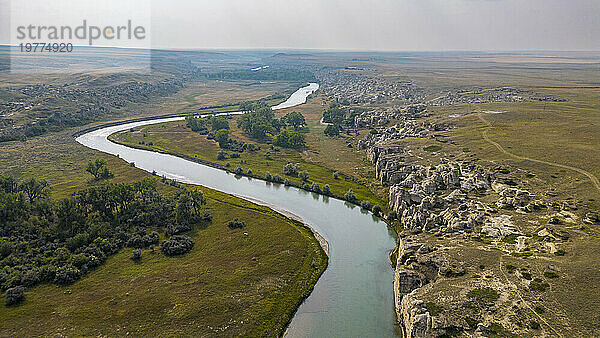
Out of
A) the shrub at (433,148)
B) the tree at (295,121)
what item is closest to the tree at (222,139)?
the tree at (295,121)

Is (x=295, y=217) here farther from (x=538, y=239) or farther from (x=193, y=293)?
(x=538, y=239)

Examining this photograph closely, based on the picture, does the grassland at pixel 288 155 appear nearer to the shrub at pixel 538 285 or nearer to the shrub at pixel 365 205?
the shrub at pixel 365 205

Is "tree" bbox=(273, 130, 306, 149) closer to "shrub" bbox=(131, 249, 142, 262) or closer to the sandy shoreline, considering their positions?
the sandy shoreline

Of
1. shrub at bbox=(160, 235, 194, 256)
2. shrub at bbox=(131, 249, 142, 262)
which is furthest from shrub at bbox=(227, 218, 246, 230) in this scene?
shrub at bbox=(131, 249, 142, 262)

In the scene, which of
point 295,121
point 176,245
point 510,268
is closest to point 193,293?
point 176,245

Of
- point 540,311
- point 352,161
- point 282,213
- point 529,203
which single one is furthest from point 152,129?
point 540,311

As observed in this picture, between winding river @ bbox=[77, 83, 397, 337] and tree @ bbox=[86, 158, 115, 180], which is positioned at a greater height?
tree @ bbox=[86, 158, 115, 180]

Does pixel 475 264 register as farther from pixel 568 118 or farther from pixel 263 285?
pixel 568 118
